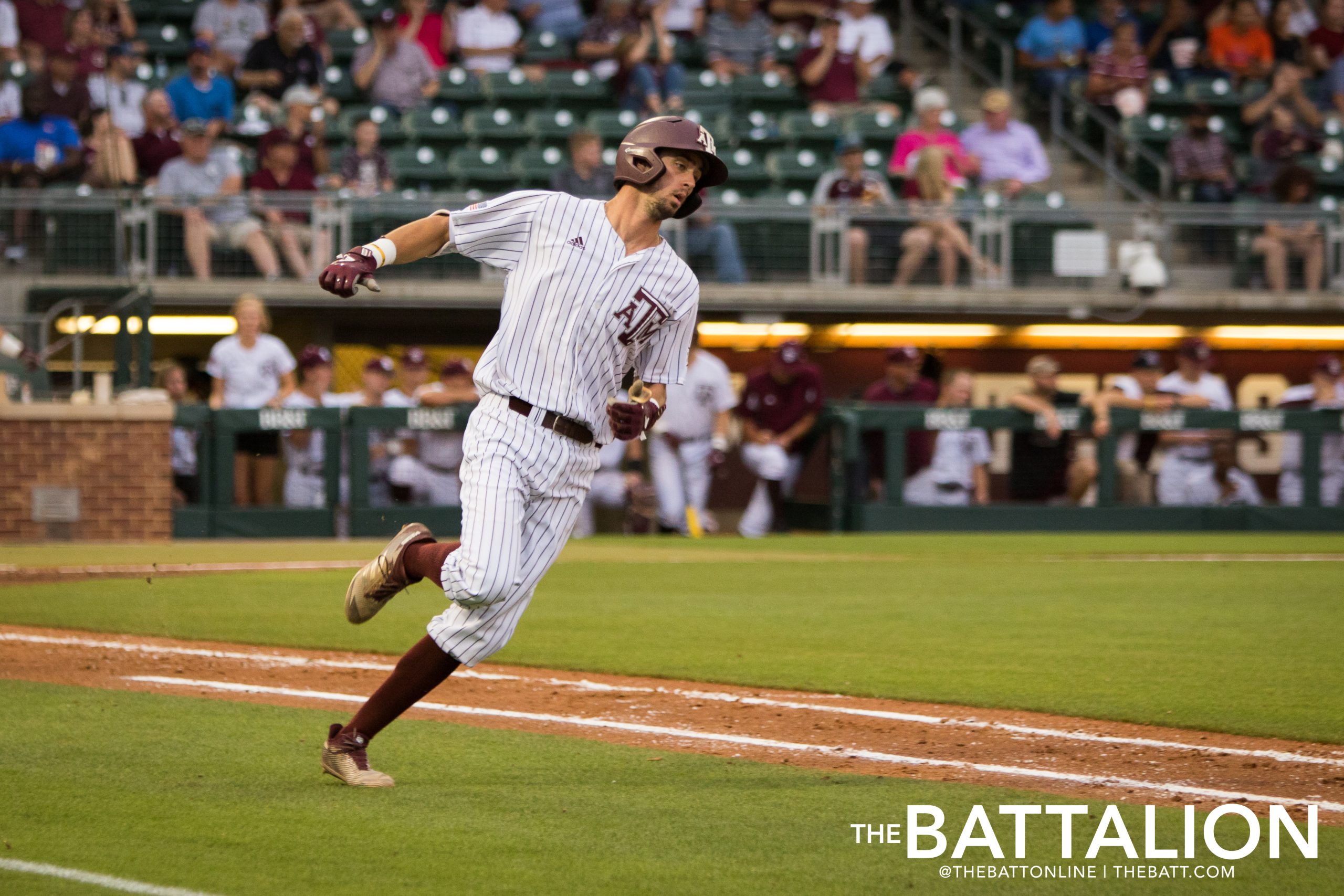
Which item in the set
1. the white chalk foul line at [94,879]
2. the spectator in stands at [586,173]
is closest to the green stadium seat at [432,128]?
the spectator in stands at [586,173]

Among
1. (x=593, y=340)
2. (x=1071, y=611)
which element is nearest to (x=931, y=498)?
(x=1071, y=611)

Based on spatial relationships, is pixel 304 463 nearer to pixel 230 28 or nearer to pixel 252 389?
pixel 252 389

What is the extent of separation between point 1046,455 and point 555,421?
1045 cm

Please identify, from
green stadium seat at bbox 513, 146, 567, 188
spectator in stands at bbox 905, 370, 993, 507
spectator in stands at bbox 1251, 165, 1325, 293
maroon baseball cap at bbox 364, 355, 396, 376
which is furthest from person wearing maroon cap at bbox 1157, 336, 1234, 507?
maroon baseball cap at bbox 364, 355, 396, 376

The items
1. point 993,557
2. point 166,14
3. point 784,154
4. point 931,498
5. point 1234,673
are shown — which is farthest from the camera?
point 166,14

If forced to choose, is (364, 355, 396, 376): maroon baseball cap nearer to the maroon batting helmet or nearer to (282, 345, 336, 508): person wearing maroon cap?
(282, 345, 336, 508): person wearing maroon cap

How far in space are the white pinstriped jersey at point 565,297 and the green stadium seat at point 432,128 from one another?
12.1 m

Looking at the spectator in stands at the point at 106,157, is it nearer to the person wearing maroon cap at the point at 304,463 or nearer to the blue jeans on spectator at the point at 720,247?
the person wearing maroon cap at the point at 304,463

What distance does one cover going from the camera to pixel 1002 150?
16578 millimetres

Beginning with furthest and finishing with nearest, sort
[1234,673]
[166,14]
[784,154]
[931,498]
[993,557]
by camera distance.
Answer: [166,14], [784,154], [931,498], [993,557], [1234,673]

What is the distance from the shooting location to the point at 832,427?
14.3m

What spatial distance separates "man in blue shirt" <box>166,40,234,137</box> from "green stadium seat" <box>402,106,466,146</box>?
1796 mm

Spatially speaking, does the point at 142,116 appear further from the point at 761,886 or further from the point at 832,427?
the point at 761,886

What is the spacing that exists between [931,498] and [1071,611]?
547 centimetres
